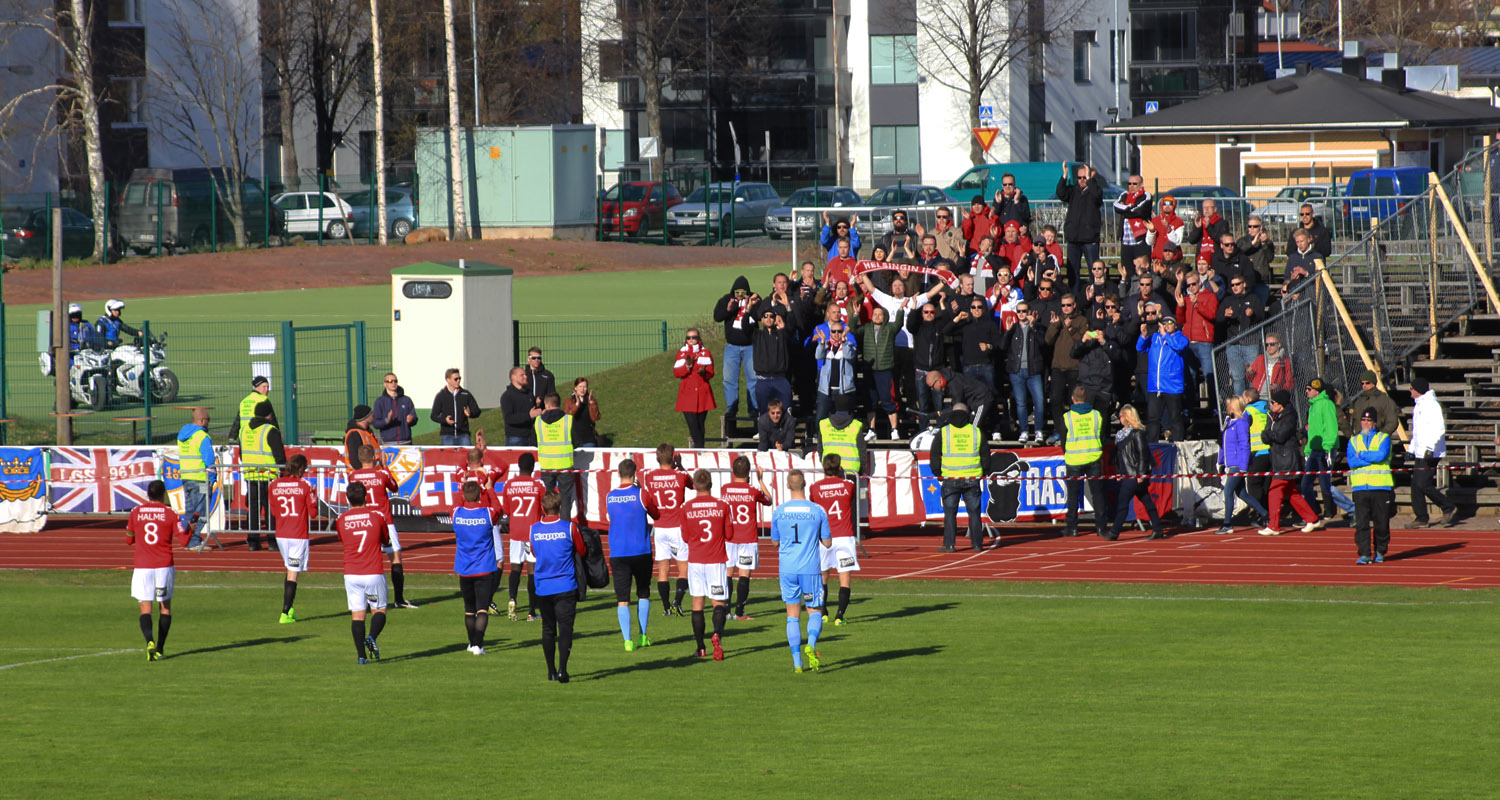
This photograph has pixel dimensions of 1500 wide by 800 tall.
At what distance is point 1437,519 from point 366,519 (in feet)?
46.4

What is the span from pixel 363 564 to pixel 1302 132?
2944cm

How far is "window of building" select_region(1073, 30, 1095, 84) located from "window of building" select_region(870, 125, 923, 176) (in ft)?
27.3

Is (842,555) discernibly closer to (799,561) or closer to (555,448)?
(799,561)

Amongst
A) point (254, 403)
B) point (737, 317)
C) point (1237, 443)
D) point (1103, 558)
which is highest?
point (737, 317)

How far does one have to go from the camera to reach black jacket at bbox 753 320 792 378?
23.3m

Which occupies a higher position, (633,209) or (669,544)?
(633,209)

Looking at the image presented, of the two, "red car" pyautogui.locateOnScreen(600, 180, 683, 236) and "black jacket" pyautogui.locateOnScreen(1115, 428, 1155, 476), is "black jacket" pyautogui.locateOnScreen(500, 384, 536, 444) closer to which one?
"black jacket" pyautogui.locateOnScreen(1115, 428, 1155, 476)

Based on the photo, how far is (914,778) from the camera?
1062 cm

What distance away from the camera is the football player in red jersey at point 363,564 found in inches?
577

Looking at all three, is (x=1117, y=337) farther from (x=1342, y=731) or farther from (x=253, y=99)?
(x=253, y=99)

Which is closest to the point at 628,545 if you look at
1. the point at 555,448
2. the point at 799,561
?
the point at 799,561

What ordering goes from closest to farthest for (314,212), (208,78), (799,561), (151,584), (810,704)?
(810,704) < (799,561) < (151,584) < (314,212) < (208,78)

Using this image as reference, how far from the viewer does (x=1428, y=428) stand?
21.1 m

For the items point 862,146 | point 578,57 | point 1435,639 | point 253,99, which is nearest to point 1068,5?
point 862,146
